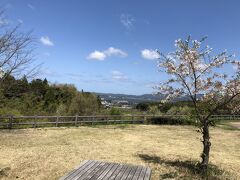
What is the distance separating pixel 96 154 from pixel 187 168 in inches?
162

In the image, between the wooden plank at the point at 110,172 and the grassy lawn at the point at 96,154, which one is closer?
the wooden plank at the point at 110,172

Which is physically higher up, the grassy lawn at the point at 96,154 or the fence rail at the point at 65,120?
the fence rail at the point at 65,120

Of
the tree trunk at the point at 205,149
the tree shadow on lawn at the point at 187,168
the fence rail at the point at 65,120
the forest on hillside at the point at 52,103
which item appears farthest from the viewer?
the forest on hillside at the point at 52,103

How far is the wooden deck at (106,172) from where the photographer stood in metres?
7.27

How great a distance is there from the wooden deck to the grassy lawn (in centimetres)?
215

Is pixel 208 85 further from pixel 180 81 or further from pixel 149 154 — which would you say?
pixel 149 154

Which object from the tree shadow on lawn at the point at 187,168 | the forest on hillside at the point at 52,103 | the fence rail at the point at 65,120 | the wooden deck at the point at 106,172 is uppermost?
the forest on hillside at the point at 52,103

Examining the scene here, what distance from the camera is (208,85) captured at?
12781mm

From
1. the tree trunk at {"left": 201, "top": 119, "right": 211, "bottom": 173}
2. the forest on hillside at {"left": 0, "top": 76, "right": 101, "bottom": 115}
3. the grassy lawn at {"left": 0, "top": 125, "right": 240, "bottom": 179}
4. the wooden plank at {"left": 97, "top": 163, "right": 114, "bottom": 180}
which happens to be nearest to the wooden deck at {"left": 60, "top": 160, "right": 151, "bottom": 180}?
the wooden plank at {"left": 97, "top": 163, "right": 114, "bottom": 180}

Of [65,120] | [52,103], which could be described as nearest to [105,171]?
[65,120]

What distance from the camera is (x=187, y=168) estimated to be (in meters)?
11.8

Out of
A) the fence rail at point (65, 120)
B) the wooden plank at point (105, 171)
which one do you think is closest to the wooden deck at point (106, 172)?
the wooden plank at point (105, 171)

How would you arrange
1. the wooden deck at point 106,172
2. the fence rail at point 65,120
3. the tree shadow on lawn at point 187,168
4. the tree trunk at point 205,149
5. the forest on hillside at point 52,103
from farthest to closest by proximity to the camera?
the forest on hillside at point 52,103 → the fence rail at point 65,120 → the tree trunk at point 205,149 → the tree shadow on lawn at point 187,168 → the wooden deck at point 106,172

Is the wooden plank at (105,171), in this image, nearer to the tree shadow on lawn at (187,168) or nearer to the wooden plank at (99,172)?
the wooden plank at (99,172)
